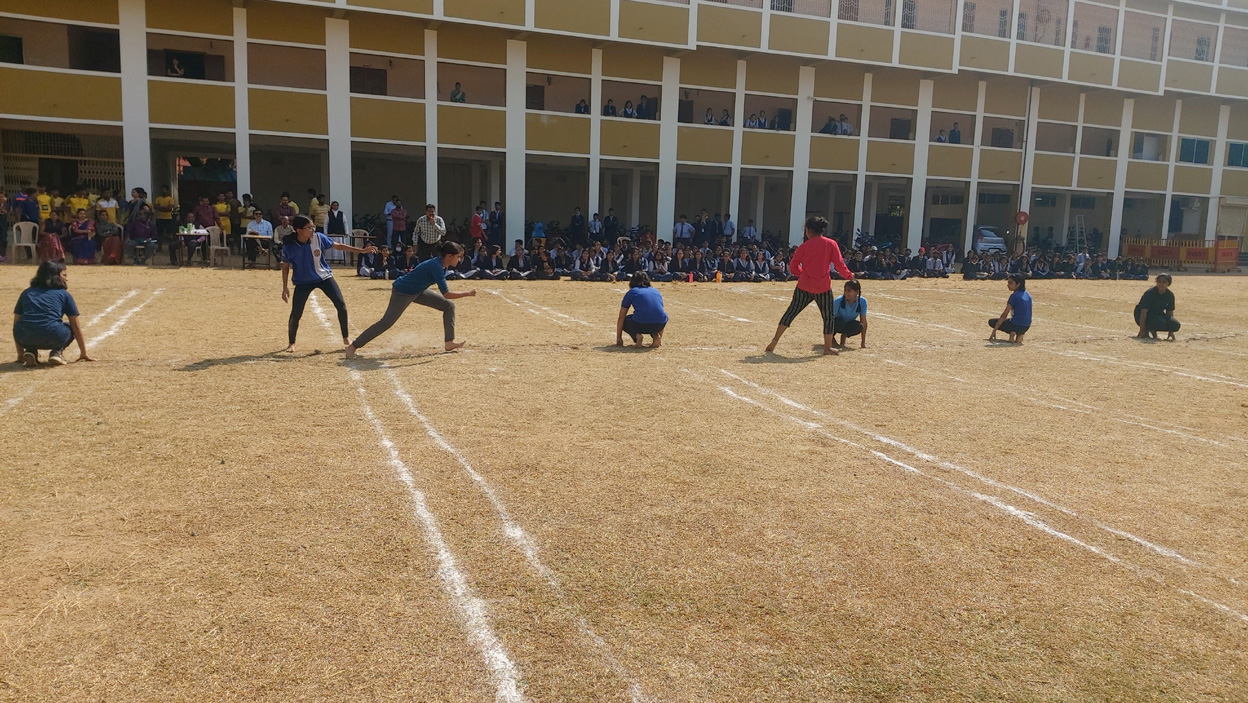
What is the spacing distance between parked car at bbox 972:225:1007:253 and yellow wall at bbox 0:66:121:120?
30.2 meters

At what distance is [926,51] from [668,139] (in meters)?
10.4

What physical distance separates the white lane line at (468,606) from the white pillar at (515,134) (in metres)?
23.7

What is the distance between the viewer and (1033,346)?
536 inches

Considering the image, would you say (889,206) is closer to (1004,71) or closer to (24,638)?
(1004,71)

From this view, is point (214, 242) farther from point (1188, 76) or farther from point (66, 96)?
point (1188, 76)

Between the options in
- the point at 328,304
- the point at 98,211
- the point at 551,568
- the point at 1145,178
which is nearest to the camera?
the point at 551,568

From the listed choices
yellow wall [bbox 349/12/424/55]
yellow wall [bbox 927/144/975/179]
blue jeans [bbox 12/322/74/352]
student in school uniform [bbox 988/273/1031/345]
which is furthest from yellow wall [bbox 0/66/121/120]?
yellow wall [bbox 927/144/975/179]

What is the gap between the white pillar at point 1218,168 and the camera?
40656 millimetres

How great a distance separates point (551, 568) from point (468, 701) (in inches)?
48.1

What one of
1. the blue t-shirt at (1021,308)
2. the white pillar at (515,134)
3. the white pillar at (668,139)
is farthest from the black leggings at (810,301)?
the white pillar at (668,139)

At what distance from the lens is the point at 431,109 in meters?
27.7

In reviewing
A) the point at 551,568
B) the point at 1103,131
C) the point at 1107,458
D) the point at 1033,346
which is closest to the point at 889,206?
the point at 1103,131

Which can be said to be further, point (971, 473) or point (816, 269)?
point (816, 269)

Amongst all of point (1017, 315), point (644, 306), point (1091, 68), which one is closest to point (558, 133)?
point (1017, 315)
